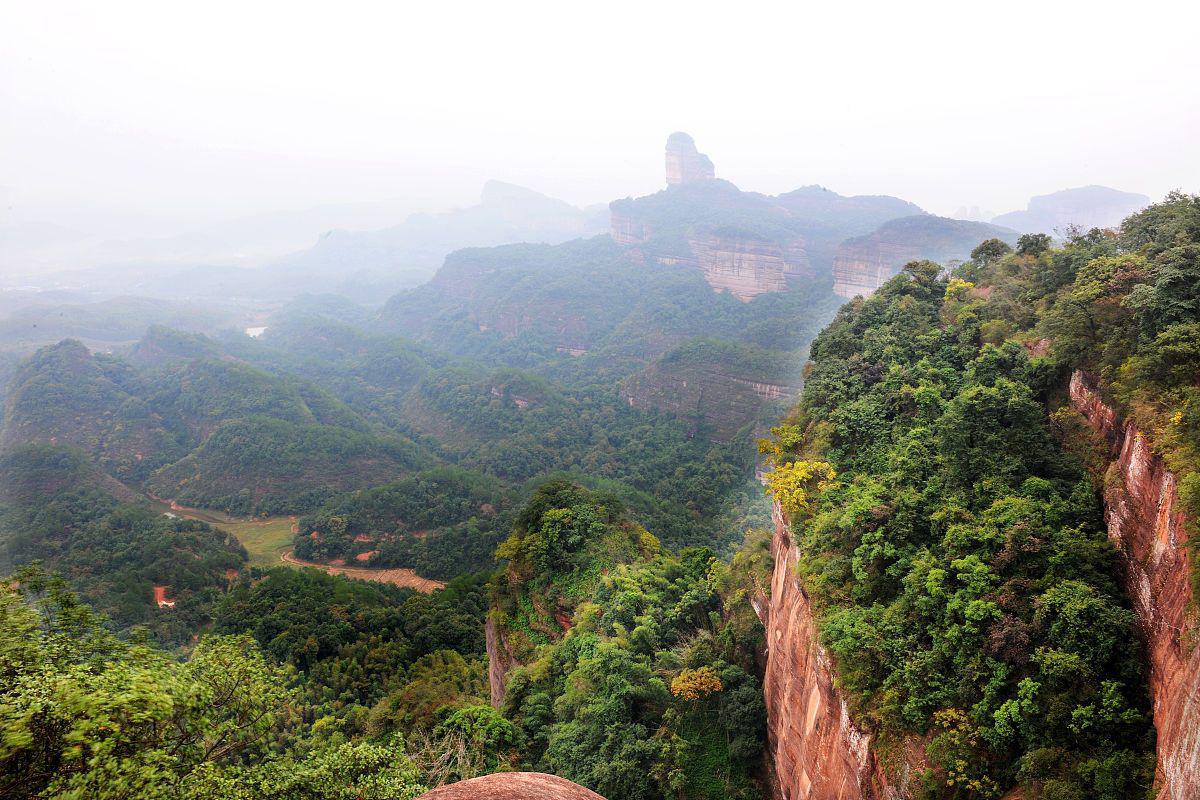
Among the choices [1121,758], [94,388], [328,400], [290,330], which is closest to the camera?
[1121,758]

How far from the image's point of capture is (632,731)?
18000 mm

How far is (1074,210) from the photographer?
427 ft

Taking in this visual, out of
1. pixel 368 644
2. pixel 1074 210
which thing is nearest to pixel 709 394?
pixel 368 644

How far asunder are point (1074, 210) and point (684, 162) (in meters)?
103

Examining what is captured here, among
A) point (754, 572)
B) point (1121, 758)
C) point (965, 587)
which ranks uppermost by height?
point (965, 587)

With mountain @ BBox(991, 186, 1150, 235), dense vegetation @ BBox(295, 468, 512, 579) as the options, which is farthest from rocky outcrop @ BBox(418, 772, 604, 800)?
mountain @ BBox(991, 186, 1150, 235)

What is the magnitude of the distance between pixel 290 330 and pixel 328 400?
5934cm

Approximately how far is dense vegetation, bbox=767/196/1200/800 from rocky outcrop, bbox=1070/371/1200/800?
1.10 ft

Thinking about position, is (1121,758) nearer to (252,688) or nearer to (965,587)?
(965,587)

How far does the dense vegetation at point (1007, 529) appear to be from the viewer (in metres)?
8.57

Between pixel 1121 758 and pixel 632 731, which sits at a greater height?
pixel 1121 758

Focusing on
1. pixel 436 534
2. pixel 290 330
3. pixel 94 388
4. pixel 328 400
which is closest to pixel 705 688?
pixel 436 534

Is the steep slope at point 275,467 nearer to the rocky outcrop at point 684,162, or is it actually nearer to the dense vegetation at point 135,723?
the dense vegetation at point 135,723

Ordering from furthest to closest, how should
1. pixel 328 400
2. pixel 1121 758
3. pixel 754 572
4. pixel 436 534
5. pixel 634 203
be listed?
pixel 634 203 → pixel 328 400 → pixel 436 534 → pixel 754 572 → pixel 1121 758
